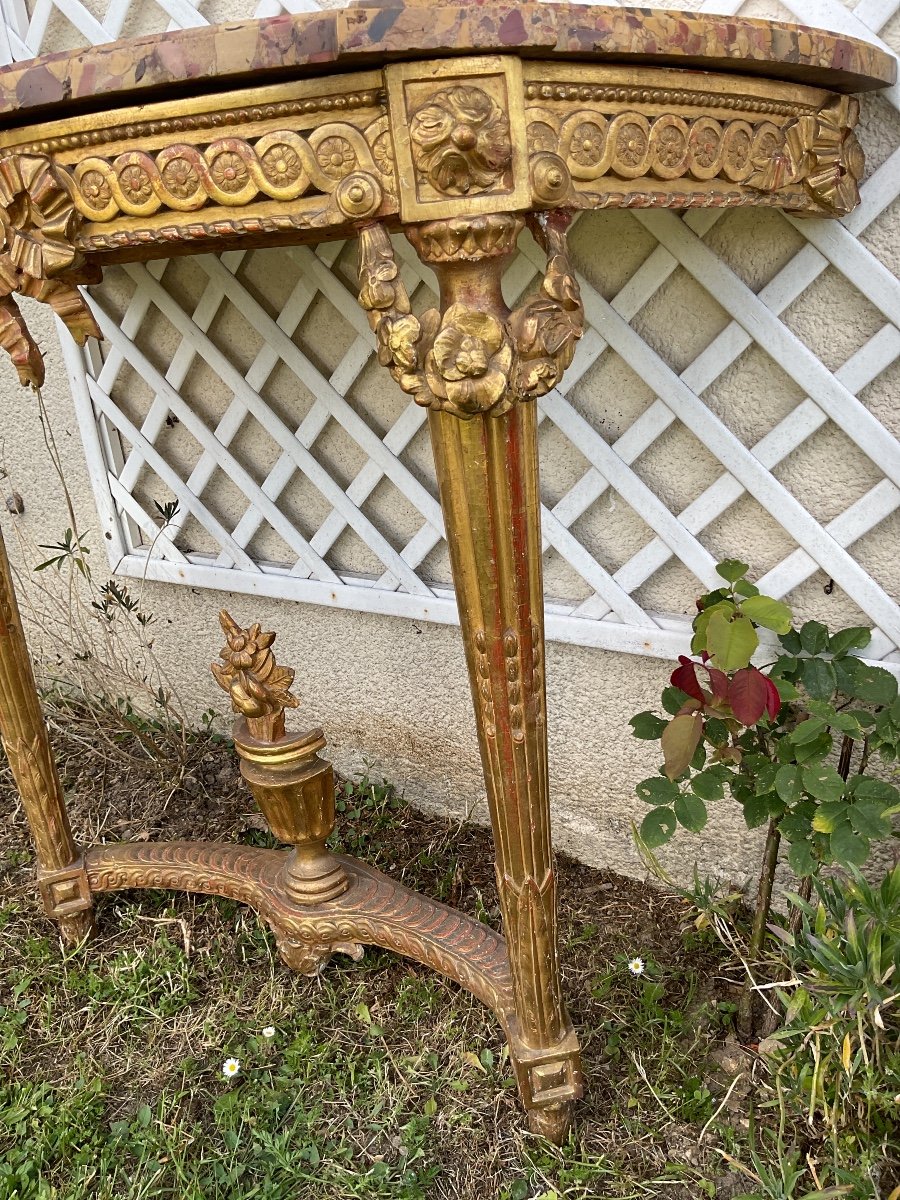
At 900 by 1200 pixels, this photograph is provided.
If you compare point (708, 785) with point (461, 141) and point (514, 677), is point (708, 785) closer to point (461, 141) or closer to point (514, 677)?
point (514, 677)

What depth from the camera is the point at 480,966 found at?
127 centimetres

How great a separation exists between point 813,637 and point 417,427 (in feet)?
2.52

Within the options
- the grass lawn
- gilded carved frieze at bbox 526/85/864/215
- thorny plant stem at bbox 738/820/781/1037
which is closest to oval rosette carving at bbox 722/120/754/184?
gilded carved frieze at bbox 526/85/864/215

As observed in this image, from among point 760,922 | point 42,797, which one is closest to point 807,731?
point 760,922

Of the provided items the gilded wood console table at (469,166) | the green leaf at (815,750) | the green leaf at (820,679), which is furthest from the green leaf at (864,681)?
the gilded wood console table at (469,166)

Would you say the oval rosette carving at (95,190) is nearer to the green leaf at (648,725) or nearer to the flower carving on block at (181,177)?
the flower carving on block at (181,177)

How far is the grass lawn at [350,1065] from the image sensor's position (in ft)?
3.76

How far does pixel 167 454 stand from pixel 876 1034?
1.71 metres

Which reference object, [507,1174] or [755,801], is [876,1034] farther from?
[507,1174]

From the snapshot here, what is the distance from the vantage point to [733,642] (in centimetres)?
107

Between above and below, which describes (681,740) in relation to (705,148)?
below

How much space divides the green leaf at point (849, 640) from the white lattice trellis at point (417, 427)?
0.09 m

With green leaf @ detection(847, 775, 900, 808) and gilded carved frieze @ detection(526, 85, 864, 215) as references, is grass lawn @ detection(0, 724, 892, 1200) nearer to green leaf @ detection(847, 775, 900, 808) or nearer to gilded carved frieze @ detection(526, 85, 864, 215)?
green leaf @ detection(847, 775, 900, 808)

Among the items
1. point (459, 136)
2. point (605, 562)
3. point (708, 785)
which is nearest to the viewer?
point (459, 136)
